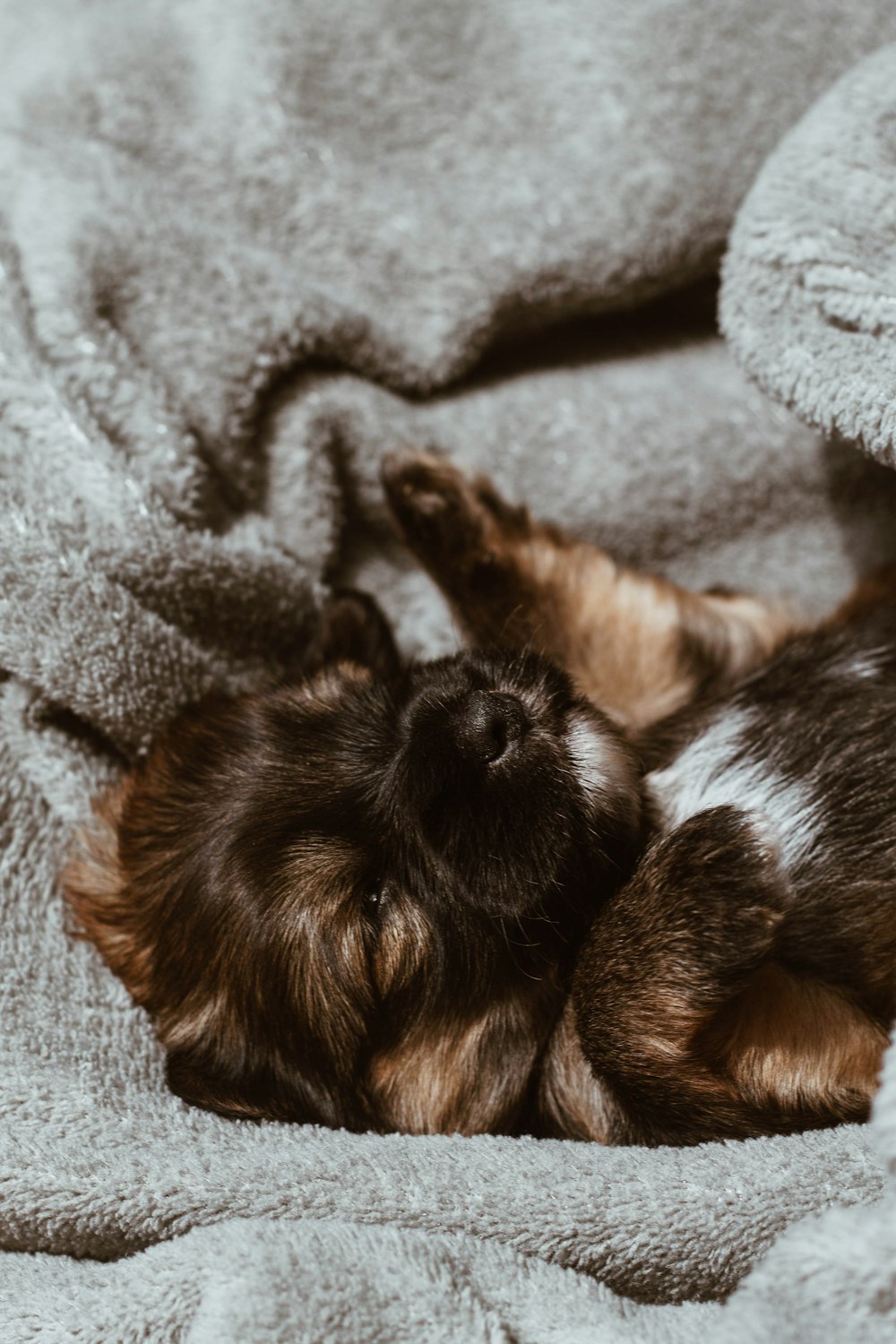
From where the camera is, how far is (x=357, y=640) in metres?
1.49

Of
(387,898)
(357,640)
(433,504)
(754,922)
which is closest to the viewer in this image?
(754,922)

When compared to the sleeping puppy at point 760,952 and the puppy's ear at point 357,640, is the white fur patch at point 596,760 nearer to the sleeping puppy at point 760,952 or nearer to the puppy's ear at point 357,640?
the sleeping puppy at point 760,952

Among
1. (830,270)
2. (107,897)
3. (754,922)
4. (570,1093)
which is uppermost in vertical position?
(830,270)

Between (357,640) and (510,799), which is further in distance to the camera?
(357,640)

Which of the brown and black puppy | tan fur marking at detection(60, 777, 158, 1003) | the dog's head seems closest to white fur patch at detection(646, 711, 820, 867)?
the brown and black puppy

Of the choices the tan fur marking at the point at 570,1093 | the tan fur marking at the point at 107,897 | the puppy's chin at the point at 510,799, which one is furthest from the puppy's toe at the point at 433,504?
the tan fur marking at the point at 570,1093

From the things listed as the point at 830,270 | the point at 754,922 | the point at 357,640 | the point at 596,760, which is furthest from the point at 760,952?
the point at 830,270

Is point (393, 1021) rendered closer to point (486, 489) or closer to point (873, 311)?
point (486, 489)

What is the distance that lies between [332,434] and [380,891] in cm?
80

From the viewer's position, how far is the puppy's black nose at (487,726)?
3.73ft

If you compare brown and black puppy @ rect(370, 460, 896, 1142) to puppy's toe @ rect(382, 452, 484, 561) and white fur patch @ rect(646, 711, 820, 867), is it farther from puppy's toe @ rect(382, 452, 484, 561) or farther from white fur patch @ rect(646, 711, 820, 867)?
puppy's toe @ rect(382, 452, 484, 561)

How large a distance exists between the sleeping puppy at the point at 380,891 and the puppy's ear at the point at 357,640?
110mm

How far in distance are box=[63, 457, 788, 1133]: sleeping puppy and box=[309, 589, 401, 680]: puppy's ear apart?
11 centimetres

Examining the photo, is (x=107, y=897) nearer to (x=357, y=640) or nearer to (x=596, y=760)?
(x=357, y=640)
